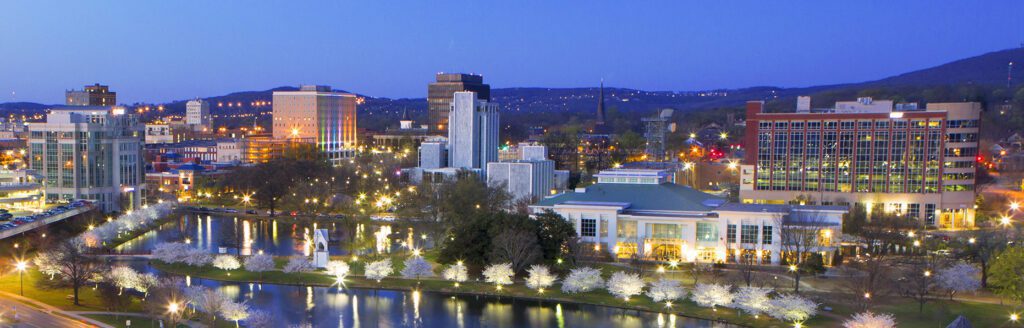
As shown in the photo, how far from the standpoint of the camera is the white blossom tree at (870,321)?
1025 inches

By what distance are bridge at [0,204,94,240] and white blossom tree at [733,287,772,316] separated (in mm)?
31958

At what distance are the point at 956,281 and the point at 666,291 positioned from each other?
10.3m

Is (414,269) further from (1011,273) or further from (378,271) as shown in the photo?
(1011,273)

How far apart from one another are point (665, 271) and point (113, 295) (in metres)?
21.6

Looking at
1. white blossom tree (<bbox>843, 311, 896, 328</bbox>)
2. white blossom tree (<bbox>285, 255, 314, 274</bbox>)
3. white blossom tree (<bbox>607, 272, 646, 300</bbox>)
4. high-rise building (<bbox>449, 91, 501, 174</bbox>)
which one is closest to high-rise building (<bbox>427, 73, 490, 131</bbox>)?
high-rise building (<bbox>449, 91, 501, 174</bbox>)

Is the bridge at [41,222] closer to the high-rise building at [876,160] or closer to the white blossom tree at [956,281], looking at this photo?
the white blossom tree at [956,281]

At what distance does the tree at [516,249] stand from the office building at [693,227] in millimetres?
6003

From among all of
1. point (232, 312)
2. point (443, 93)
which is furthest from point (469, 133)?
point (443, 93)

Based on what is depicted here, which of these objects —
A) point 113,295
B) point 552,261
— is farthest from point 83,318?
point 552,261

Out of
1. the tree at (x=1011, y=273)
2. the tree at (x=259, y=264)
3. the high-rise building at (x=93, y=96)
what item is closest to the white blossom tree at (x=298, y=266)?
the tree at (x=259, y=264)

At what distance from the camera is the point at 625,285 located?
33125mm

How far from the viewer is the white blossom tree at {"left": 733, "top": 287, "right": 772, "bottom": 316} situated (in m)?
30.1

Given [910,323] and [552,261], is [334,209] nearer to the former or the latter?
[552,261]

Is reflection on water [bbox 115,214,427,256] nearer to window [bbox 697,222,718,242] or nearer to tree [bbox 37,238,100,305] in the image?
tree [bbox 37,238,100,305]
